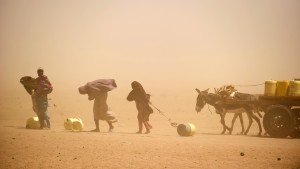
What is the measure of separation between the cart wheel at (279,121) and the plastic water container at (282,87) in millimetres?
481

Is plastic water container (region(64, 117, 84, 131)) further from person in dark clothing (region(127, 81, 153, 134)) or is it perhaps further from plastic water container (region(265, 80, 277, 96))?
plastic water container (region(265, 80, 277, 96))

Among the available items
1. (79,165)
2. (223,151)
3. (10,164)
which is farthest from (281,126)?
(10,164)

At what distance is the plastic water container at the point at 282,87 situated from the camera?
13.5 metres

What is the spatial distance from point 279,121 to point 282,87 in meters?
1.10

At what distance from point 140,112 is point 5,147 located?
5.51m

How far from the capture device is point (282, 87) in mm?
13555

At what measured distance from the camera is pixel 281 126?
13.5 metres

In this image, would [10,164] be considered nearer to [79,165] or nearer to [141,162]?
[79,165]

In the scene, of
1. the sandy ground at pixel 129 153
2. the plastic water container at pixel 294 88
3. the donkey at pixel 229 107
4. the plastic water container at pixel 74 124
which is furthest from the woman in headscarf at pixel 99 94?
the plastic water container at pixel 294 88

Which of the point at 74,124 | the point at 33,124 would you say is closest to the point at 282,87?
the point at 74,124

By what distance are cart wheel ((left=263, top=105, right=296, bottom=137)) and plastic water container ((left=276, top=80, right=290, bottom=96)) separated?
0.48 meters

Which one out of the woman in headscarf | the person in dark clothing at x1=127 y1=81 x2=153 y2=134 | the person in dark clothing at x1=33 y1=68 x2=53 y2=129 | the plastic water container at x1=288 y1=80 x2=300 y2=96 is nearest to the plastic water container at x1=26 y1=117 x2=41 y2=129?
the person in dark clothing at x1=33 y1=68 x2=53 y2=129

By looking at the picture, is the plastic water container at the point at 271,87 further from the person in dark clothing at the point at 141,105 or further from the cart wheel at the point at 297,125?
the person in dark clothing at the point at 141,105

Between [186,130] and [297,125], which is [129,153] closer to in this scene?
[186,130]
